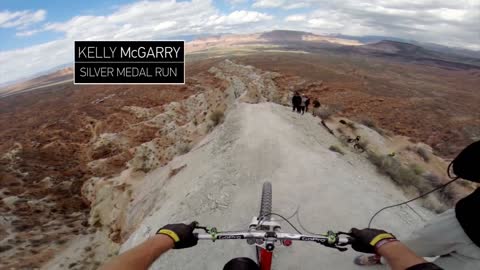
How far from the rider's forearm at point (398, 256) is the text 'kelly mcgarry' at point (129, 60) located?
24698 millimetres

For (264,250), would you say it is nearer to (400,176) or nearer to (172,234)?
(172,234)

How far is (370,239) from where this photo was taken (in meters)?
3.19

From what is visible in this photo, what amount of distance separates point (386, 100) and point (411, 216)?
38.5m

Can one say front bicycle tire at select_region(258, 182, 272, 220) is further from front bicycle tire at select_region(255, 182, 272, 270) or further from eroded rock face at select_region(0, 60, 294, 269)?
eroded rock face at select_region(0, 60, 294, 269)

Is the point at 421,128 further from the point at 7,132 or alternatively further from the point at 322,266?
the point at 7,132

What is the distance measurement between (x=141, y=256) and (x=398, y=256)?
2.17 meters

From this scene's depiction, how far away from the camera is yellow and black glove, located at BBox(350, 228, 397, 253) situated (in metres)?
3.11

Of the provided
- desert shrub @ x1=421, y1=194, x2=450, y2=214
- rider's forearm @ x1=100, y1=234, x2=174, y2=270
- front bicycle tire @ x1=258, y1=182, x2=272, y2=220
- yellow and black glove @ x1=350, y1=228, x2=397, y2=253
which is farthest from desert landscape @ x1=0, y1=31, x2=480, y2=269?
rider's forearm @ x1=100, y1=234, x2=174, y2=270

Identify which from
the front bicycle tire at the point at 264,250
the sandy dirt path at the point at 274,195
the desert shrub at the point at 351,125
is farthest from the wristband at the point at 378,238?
the desert shrub at the point at 351,125

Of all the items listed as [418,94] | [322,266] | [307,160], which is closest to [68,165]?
[307,160]

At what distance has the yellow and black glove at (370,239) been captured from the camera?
10.2 feet

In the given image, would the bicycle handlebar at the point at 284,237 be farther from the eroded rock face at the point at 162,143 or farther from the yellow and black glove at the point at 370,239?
the eroded rock face at the point at 162,143

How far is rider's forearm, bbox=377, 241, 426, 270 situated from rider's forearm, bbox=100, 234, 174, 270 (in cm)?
198

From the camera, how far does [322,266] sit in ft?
18.0
